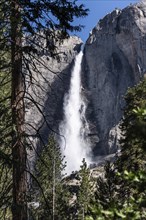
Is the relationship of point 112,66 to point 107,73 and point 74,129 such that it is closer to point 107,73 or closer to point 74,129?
point 107,73

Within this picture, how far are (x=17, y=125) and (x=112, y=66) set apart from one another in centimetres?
11266

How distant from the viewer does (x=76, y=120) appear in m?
117

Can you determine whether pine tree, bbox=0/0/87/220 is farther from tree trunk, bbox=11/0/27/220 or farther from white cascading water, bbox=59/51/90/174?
white cascading water, bbox=59/51/90/174

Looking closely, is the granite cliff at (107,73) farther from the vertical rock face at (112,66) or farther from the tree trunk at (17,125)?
the tree trunk at (17,125)

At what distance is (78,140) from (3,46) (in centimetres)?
10700

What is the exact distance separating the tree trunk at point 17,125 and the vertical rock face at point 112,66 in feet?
325

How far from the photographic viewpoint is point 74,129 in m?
115

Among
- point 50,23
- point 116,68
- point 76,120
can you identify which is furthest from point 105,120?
point 50,23

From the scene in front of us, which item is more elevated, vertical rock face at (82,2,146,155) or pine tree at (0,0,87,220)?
vertical rock face at (82,2,146,155)

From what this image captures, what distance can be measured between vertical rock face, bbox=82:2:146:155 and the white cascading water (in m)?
2.32

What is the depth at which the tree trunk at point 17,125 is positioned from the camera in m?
7.01

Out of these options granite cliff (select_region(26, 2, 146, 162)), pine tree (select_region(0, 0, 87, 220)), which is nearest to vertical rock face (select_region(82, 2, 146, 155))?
granite cliff (select_region(26, 2, 146, 162))

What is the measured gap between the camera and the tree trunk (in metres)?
7.01

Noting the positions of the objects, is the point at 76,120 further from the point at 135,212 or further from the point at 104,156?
the point at 135,212
